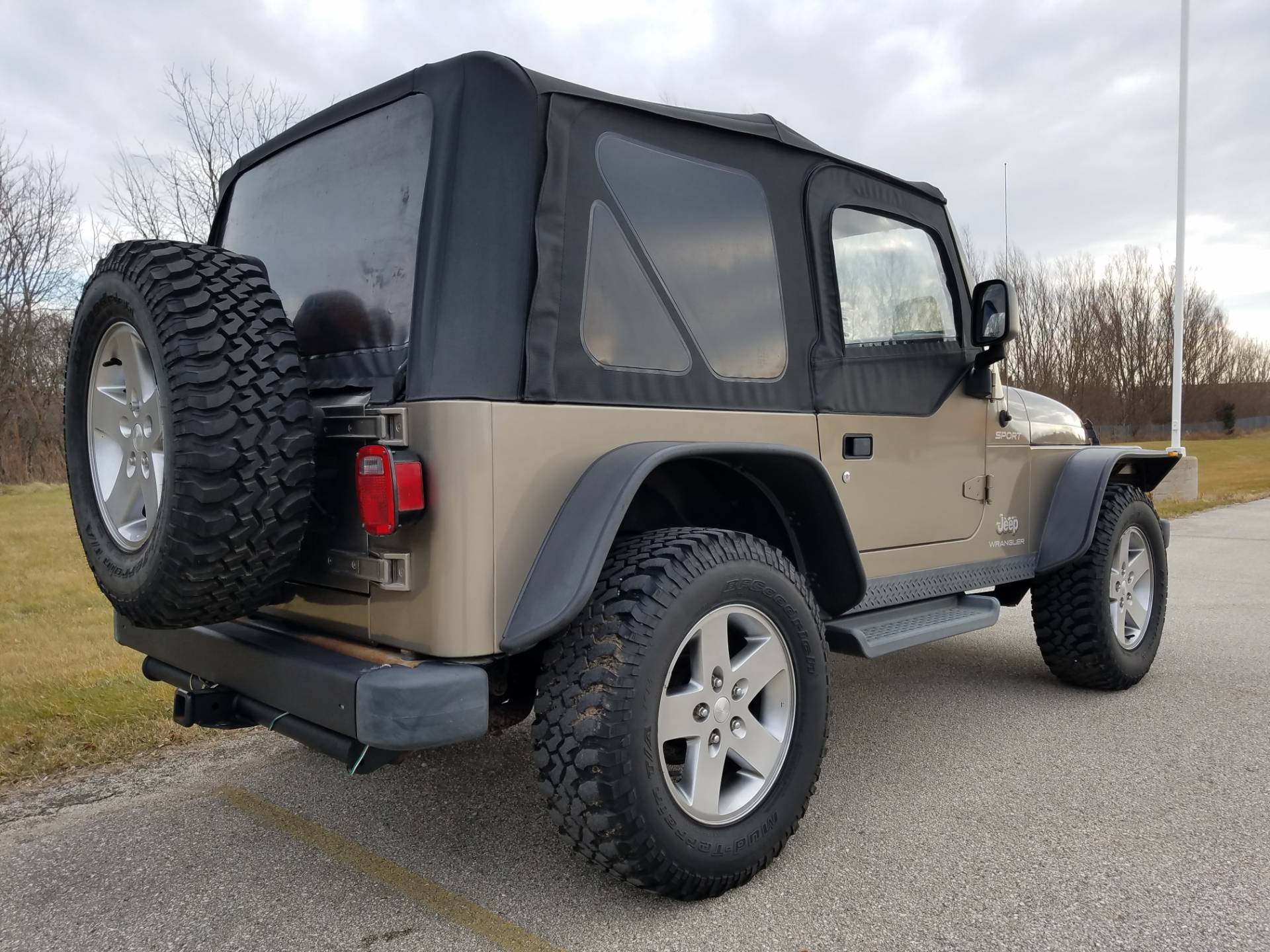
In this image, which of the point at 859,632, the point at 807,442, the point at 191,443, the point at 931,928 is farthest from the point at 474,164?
the point at 931,928

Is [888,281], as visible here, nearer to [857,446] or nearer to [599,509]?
[857,446]

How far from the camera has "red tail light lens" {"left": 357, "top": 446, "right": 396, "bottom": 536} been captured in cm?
215

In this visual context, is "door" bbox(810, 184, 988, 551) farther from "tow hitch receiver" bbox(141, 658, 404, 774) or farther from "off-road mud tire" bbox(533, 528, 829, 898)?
"tow hitch receiver" bbox(141, 658, 404, 774)

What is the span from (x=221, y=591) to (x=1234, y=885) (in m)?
2.78

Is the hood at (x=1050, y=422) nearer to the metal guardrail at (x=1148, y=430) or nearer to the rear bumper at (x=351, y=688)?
the rear bumper at (x=351, y=688)

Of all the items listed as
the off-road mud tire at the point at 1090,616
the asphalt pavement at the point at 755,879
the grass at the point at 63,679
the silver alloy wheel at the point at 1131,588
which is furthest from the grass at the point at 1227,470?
the grass at the point at 63,679

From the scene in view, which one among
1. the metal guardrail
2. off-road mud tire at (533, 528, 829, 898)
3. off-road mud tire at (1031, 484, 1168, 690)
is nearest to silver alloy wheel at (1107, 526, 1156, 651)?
off-road mud tire at (1031, 484, 1168, 690)

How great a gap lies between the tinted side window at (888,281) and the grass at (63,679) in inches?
127

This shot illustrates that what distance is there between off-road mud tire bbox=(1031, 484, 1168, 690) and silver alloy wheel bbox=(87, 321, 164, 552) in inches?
147

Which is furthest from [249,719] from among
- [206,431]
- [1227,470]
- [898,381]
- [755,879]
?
[1227,470]

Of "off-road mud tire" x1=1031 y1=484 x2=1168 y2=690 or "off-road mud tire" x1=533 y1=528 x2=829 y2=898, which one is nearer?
"off-road mud tire" x1=533 y1=528 x2=829 y2=898

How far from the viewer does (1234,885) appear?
2533 millimetres

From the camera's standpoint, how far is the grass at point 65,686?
3.64 meters

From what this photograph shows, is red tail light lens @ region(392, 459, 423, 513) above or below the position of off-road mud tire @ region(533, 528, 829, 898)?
above
